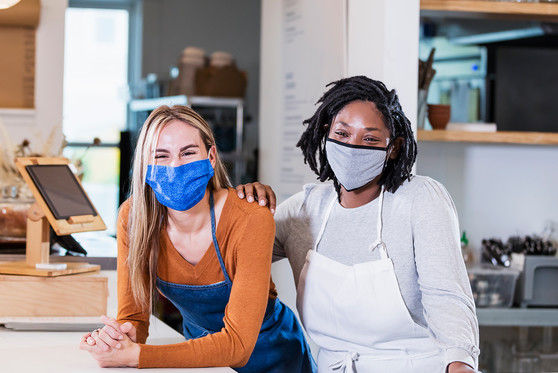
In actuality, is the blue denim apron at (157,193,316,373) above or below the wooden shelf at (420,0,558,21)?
below

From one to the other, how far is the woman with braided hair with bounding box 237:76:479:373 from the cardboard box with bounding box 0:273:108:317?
0.49 meters

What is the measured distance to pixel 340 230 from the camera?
1963mm

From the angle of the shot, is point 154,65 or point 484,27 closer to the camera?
point 484,27

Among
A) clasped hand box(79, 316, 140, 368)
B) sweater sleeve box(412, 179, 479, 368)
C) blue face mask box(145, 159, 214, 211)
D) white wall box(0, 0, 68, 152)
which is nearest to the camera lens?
clasped hand box(79, 316, 140, 368)

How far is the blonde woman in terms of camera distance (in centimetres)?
175

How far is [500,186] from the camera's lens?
11.1ft

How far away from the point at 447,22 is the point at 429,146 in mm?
922

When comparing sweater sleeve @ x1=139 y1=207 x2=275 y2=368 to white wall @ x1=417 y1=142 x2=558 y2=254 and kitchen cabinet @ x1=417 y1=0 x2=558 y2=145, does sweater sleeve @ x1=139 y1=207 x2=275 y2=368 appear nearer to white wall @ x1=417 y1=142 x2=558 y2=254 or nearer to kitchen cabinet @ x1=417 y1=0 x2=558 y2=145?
kitchen cabinet @ x1=417 y1=0 x2=558 y2=145

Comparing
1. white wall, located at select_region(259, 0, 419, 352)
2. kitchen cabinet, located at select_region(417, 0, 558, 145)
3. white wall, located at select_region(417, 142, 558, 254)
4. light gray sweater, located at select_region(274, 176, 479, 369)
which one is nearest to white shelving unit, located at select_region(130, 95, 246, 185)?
white wall, located at select_region(259, 0, 419, 352)

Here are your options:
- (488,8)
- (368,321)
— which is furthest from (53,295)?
(488,8)

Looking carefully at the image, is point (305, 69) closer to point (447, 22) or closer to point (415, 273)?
point (447, 22)

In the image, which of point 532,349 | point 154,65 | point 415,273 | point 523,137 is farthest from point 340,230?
point 154,65

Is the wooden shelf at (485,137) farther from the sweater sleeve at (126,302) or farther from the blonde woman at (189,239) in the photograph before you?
the sweater sleeve at (126,302)

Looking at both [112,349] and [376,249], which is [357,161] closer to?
[376,249]
